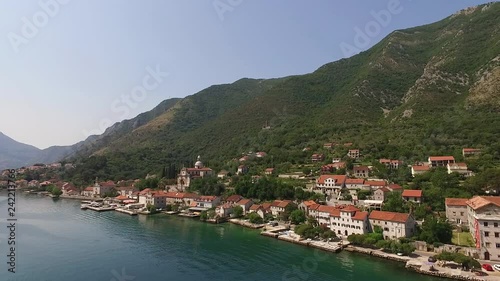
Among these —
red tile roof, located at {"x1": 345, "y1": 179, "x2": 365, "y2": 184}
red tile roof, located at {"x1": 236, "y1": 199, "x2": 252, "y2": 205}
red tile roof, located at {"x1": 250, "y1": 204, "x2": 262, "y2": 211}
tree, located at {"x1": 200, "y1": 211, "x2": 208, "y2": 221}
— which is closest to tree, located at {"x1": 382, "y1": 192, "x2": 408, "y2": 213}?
red tile roof, located at {"x1": 345, "y1": 179, "x2": 365, "y2": 184}

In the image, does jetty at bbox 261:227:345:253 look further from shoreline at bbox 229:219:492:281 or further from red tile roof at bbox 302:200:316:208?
red tile roof at bbox 302:200:316:208

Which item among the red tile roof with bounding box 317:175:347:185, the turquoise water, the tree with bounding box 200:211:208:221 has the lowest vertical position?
the turquoise water

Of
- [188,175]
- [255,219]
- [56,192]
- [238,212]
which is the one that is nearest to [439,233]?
[255,219]

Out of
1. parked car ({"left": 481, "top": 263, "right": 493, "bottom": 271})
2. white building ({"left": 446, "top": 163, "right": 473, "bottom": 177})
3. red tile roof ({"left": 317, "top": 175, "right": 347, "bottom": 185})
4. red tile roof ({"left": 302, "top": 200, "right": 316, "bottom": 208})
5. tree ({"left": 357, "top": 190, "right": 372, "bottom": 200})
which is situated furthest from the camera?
red tile roof ({"left": 317, "top": 175, "right": 347, "bottom": 185})

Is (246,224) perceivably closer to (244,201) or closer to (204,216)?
(244,201)

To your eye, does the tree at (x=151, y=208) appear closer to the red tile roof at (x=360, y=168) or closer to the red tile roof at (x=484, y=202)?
the red tile roof at (x=360, y=168)

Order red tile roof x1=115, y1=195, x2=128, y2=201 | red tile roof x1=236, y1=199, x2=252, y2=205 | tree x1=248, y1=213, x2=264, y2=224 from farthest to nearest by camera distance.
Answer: red tile roof x1=115, y1=195, x2=128, y2=201, red tile roof x1=236, y1=199, x2=252, y2=205, tree x1=248, y1=213, x2=264, y2=224
